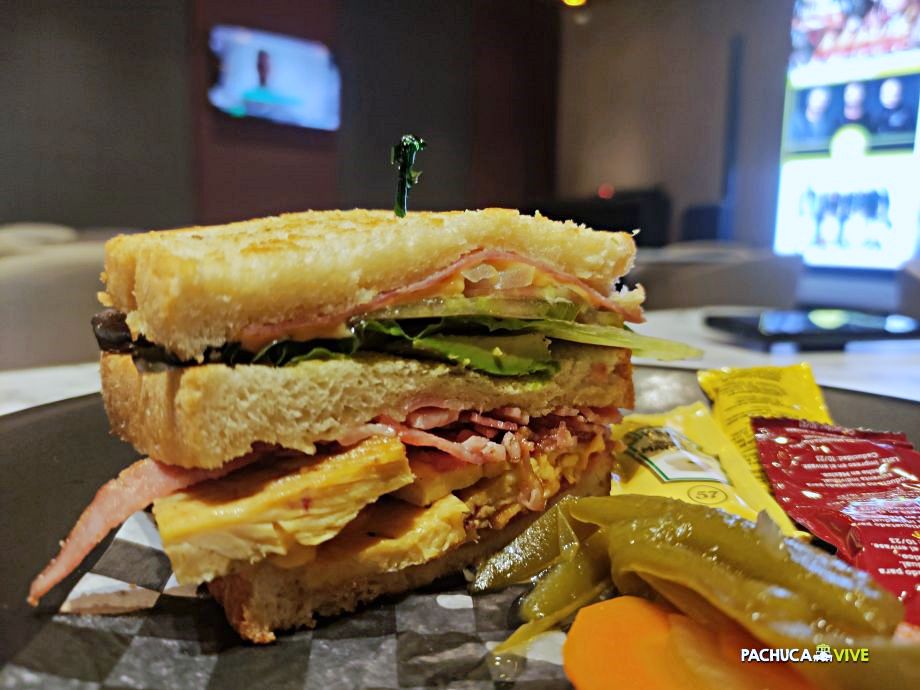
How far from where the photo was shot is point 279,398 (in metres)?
1.11

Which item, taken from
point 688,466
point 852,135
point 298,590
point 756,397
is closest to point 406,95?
point 852,135

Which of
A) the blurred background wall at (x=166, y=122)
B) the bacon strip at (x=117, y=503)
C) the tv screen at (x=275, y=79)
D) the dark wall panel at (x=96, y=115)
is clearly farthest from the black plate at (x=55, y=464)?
the dark wall panel at (x=96, y=115)

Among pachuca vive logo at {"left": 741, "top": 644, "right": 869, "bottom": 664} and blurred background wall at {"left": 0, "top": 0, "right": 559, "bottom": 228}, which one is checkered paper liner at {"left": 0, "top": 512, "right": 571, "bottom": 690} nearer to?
pachuca vive logo at {"left": 741, "top": 644, "right": 869, "bottom": 664}

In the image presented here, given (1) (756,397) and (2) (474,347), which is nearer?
(2) (474,347)

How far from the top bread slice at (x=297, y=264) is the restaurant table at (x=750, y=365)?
1.92 feet

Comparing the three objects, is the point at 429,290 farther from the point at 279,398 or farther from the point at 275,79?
the point at 275,79

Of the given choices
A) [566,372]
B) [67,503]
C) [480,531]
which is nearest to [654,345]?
[566,372]

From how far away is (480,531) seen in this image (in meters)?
1.36

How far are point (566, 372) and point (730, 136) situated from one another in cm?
829

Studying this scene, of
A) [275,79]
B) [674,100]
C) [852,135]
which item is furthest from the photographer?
[674,100]

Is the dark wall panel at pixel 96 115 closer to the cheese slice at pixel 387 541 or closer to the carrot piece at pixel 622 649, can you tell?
the cheese slice at pixel 387 541

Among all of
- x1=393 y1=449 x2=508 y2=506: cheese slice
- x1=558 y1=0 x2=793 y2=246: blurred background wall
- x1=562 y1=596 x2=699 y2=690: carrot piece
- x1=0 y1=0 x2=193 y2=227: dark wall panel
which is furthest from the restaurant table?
x1=558 y1=0 x2=793 y2=246: blurred background wall

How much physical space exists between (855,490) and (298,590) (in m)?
1.18

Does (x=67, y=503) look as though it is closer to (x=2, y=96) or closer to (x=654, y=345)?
(x=654, y=345)
